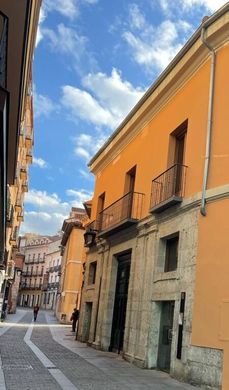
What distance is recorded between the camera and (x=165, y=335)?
1380cm

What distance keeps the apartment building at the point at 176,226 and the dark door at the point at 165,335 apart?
0.09 feet

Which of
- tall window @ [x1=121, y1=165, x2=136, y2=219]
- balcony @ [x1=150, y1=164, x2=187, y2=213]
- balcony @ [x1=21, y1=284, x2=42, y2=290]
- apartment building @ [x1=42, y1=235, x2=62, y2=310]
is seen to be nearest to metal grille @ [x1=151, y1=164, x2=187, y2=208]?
balcony @ [x1=150, y1=164, x2=187, y2=213]

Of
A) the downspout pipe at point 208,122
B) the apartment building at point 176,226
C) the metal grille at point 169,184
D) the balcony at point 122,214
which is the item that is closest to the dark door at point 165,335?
the apartment building at point 176,226

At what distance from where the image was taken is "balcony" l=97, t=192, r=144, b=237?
16672 mm

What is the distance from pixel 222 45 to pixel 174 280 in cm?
597

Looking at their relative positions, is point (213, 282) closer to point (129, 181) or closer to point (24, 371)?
point (24, 371)

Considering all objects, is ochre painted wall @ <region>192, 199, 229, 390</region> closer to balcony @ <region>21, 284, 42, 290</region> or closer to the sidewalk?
the sidewalk

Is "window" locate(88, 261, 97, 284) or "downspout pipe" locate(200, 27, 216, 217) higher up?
"downspout pipe" locate(200, 27, 216, 217)

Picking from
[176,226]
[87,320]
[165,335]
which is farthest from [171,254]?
[87,320]

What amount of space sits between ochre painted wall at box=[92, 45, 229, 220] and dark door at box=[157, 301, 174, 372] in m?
3.17

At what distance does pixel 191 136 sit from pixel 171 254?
336cm

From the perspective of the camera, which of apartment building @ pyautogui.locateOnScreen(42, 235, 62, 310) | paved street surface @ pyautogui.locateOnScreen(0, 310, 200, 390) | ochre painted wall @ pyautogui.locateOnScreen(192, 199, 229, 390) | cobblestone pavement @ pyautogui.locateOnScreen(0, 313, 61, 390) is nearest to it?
cobblestone pavement @ pyautogui.locateOnScreen(0, 313, 61, 390)

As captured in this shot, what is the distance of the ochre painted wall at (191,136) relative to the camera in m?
12.2

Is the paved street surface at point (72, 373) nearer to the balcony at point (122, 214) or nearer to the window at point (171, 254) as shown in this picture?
the window at point (171, 254)
